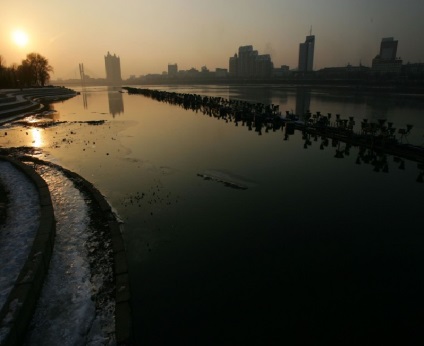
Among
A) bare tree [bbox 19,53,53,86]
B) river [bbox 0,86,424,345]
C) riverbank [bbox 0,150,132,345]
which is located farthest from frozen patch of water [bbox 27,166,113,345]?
bare tree [bbox 19,53,53,86]

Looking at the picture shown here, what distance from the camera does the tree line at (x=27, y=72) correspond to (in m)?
88.1

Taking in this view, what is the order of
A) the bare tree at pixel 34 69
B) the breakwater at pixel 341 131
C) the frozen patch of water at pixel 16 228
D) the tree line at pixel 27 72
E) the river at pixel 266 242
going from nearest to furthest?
the river at pixel 266 242, the frozen patch of water at pixel 16 228, the breakwater at pixel 341 131, the tree line at pixel 27 72, the bare tree at pixel 34 69

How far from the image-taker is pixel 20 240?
898 centimetres

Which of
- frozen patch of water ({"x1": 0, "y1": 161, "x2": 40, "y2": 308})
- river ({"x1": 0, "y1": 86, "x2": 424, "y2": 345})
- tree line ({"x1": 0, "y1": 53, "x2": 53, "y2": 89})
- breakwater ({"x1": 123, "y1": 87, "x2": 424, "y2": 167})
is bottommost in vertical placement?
→ river ({"x1": 0, "y1": 86, "x2": 424, "y2": 345})

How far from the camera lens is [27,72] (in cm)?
10394

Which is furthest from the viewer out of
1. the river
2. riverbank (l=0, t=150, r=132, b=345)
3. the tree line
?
the tree line

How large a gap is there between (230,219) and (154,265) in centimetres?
376

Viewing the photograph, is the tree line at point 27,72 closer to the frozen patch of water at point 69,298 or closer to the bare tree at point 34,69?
the bare tree at point 34,69

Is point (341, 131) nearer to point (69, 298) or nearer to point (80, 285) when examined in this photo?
point (80, 285)

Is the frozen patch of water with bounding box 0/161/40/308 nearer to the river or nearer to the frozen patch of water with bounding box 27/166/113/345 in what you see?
the frozen patch of water with bounding box 27/166/113/345

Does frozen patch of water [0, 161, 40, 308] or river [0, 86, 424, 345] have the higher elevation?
frozen patch of water [0, 161, 40, 308]

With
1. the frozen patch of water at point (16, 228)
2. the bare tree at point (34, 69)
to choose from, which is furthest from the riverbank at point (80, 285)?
the bare tree at point (34, 69)

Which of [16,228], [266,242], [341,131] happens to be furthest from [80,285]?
[341,131]

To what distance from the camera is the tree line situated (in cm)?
8812
